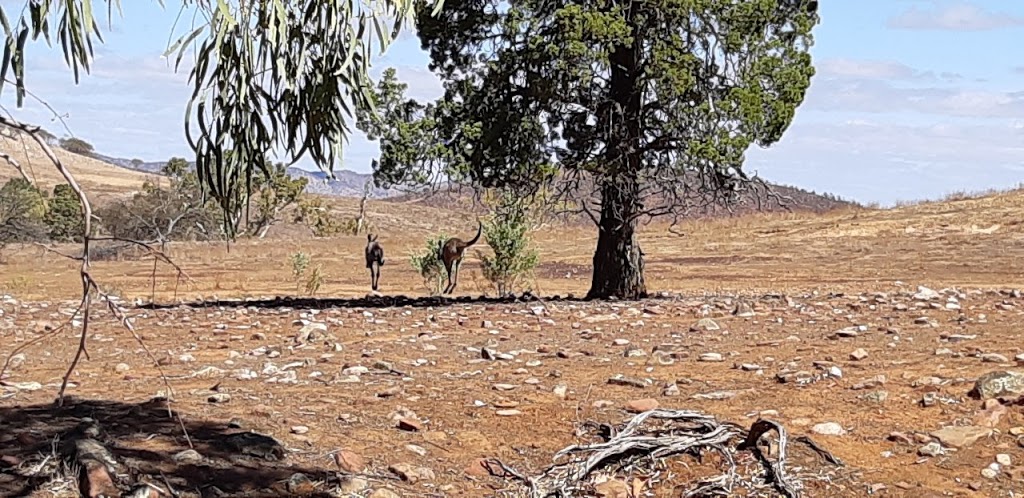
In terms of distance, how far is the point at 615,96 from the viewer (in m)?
13.1

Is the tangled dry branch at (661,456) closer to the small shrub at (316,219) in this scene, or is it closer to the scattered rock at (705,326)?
the scattered rock at (705,326)

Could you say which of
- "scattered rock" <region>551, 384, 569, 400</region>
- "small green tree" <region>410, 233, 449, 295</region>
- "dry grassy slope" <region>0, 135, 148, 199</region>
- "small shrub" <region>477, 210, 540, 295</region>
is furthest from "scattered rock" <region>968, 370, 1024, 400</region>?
"dry grassy slope" <region>0, 135, 148, 199</region>

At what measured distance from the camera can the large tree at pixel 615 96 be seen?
39.5 ft

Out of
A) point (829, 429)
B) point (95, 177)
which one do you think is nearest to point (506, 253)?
point (829, 429)

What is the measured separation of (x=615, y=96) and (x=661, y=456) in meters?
8.50

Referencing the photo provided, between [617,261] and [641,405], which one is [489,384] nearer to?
[641,405]

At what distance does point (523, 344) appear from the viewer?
852 centimetres

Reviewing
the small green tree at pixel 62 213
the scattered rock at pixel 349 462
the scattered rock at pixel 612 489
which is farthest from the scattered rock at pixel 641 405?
the small green tree at pixel 62 213

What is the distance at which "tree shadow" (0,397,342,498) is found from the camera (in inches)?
181

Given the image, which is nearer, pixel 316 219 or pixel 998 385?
pixel 998 385

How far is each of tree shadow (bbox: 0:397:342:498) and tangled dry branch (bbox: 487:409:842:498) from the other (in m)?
0.99

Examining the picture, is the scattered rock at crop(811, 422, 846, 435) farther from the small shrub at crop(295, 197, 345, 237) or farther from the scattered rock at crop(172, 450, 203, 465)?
the small shrub at crop(295, 197, 345, 237)

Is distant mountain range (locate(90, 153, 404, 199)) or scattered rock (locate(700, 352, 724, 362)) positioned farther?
scattered rock (locate(700, 352, 724, 362))

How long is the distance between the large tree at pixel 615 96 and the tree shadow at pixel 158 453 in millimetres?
7389
